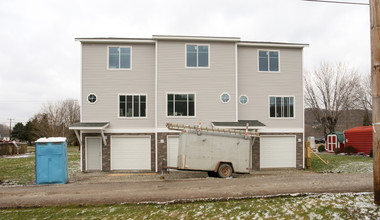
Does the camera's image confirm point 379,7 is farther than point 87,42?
No

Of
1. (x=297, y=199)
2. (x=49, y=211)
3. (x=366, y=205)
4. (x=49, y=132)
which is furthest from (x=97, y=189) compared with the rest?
(x=49, y=132)

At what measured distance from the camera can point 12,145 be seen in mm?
34000

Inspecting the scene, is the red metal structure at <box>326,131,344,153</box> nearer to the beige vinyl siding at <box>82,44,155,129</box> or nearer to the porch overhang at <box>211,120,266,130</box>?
the porch overhang at <box>211,120,266,130</box>

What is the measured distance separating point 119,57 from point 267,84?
9.35m

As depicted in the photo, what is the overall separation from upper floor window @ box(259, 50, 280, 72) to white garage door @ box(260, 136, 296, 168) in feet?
14.1

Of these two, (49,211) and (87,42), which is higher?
(87,42)

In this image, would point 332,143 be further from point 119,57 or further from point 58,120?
point 58,120

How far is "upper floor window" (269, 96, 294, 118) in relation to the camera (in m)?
18.6

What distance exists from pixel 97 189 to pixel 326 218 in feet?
26.1

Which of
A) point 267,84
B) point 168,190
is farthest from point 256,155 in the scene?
point 168,190

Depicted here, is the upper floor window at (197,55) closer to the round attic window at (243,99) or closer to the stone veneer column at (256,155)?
the round attic window at (243,99)

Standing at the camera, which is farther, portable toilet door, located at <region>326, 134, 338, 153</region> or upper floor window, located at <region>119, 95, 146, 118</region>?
portable toilet door, located at <region>326, 134, 338, 153</region>

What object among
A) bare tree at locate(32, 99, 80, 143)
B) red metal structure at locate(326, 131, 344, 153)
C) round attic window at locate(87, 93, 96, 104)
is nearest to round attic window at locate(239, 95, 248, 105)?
round attic window at locate(87, 93, 96, 104)

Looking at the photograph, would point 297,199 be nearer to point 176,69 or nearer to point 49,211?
point 49,211
